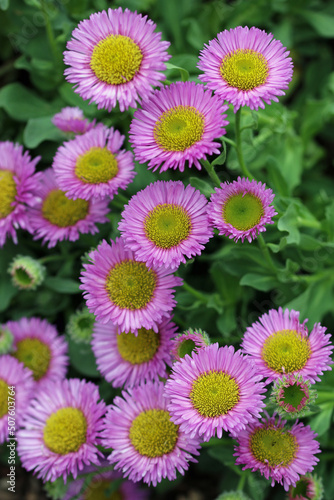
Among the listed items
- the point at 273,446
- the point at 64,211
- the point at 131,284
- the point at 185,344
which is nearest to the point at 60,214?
the point at 64,211

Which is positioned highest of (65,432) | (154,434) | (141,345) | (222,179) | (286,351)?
(222,179)

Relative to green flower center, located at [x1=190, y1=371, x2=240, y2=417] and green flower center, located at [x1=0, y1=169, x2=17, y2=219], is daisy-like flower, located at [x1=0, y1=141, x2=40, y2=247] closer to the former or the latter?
green flower center, located at [x1=0, y1=169, x2=17, y2=219]

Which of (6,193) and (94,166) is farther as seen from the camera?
(6,193)

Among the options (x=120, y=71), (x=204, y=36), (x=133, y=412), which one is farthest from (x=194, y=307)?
(x=204, y=36)

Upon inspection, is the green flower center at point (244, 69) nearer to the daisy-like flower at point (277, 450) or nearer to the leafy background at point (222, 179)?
the leafy background at point (222, 179)

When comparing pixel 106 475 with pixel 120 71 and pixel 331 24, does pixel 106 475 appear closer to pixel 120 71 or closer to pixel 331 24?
pixel 120 71

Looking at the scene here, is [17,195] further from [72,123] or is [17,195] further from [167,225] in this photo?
[167,225]
